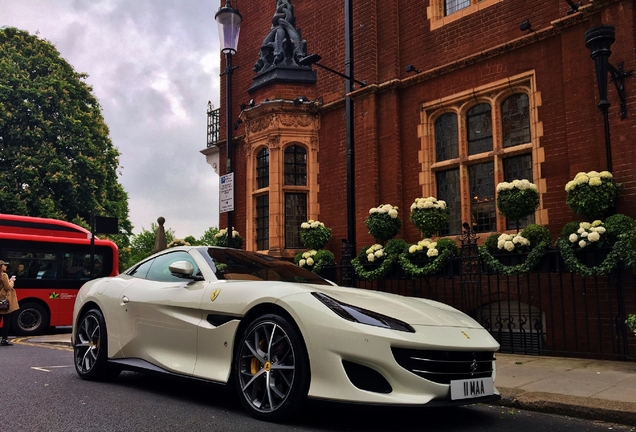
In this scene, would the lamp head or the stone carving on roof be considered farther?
the stone carving on roof

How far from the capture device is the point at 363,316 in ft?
13.0

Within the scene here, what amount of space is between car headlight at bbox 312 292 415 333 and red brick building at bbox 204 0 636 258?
5.51 meters

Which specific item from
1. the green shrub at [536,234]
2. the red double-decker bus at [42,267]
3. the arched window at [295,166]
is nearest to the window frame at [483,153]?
the green shrub at [536,234]

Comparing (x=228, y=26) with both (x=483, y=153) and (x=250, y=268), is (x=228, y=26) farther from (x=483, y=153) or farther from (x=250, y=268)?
(x=250, y=268)

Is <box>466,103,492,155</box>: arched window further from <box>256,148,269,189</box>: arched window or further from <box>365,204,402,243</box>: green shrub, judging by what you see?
<box>256,148,269,189</box>: arched window

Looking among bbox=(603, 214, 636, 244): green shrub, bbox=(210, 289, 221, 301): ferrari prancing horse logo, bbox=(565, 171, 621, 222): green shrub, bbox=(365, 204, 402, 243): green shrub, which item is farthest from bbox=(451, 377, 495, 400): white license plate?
bbox=(365, 204, 402, 243): green shrub

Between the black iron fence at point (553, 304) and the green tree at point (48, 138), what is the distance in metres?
19.6

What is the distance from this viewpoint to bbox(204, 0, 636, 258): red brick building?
8.97m

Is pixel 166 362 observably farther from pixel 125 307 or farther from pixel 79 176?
pixel 79 176

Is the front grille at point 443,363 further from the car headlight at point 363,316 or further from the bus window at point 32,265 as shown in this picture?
the bus window at point 32,265

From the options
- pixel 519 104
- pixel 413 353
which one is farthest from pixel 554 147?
pixel 413 353

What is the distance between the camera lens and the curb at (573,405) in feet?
14.1

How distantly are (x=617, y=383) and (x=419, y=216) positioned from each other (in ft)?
16.7

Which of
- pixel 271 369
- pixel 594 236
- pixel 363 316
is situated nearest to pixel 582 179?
pixel 594 236
